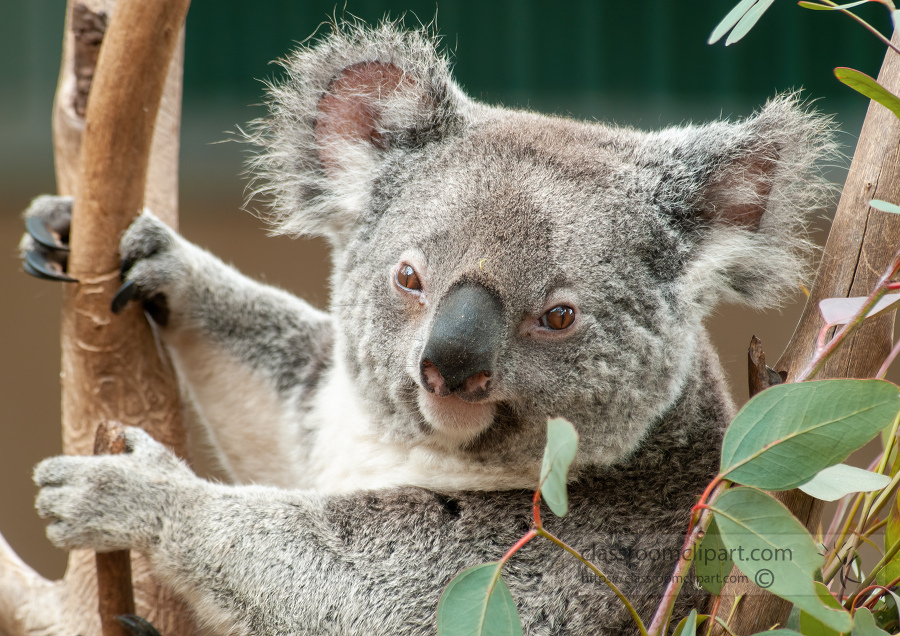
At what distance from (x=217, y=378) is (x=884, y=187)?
1.80 meters

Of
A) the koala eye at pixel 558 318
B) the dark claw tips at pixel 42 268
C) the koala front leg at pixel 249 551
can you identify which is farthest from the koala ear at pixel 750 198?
the dark claw tips at pixel 42 268

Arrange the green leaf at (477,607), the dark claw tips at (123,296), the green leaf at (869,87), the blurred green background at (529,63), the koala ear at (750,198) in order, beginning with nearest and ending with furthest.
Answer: the green leaf at (477,607), the green leaf at (869,87), the koala ear at (750,198), the dark claw tips at (123,296), the blurred green background at (529,63)

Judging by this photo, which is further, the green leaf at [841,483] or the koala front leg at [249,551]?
the koala front leg at [249,551]

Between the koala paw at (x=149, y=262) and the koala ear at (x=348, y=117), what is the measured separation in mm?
328

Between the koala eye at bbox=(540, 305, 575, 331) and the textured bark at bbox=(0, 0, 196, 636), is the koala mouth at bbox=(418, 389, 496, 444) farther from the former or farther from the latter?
the textured bark at bbox=(0, 0, 196, 636)

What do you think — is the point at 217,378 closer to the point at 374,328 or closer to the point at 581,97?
the point at 374,328

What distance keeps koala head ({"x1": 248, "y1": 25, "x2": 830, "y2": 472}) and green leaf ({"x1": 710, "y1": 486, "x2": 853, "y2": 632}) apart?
20.6 inches

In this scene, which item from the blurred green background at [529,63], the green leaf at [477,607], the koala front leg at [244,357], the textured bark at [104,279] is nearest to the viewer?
the green leaf at [477,607]

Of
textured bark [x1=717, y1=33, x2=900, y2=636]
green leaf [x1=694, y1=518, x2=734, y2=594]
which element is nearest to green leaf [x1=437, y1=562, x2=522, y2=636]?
green leaf [x1=694, y1=518, x2=734, y2=594]

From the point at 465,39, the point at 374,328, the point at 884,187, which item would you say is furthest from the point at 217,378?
the point at 465,39

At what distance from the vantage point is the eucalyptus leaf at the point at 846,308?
4.18ft

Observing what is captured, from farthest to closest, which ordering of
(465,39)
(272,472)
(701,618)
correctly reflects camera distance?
1. (465,39)
2. (272,472)
3. (701,618)

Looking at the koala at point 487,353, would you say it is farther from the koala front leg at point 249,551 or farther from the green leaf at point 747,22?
the green leaf at point 747,22

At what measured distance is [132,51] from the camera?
1.93 m
